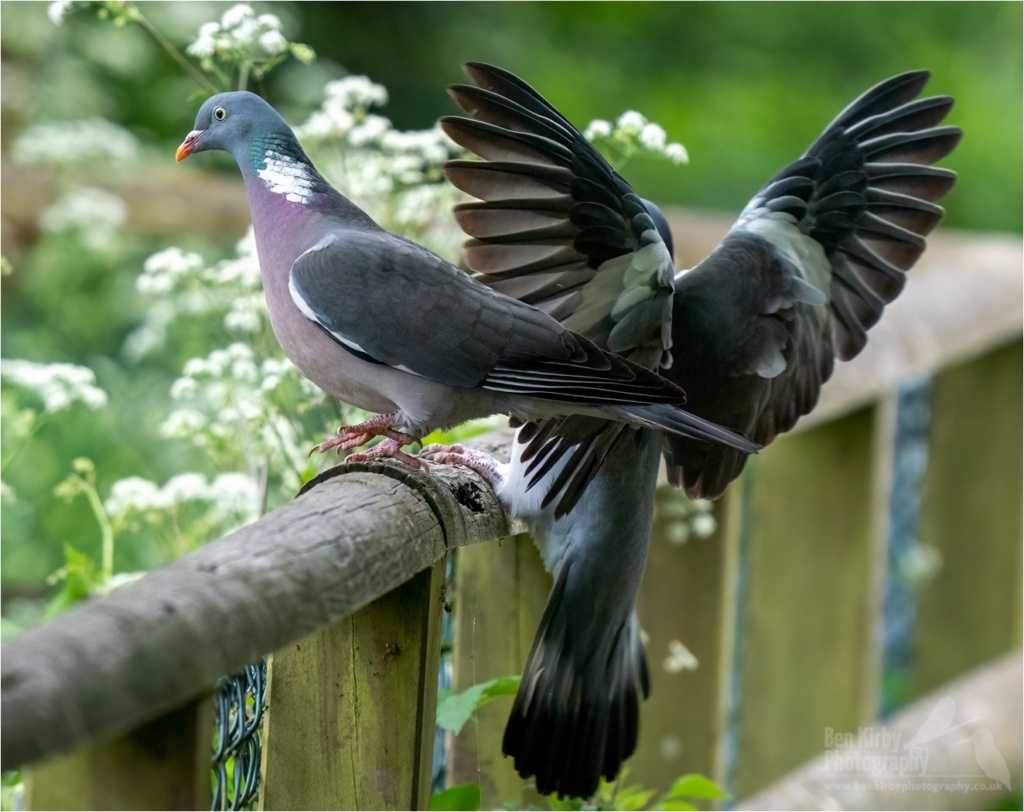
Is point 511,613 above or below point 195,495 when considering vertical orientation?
below

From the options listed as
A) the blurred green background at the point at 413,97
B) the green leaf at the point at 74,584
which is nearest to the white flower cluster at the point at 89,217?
the blurred green background at the point at 413,97

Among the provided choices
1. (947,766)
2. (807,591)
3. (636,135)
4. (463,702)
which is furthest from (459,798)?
(947,766)

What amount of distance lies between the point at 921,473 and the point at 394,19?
4.18 meters

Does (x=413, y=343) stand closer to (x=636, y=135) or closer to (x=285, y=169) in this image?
(x=285, y=169)

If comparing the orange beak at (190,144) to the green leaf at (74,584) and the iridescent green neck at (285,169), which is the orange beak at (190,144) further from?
the green leaf at (74,584)

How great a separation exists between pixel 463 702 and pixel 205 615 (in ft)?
2.29

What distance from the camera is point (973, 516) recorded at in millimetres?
3957

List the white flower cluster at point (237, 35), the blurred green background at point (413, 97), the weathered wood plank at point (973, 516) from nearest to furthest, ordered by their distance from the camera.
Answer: the white flower cluster at point (237, 35)
the weathered wood plank at point (973, 516)
the blurred green background at point (413, 97)

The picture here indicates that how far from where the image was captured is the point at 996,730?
3.52 m

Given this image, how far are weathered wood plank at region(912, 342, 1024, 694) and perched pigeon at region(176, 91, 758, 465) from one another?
8.18ft

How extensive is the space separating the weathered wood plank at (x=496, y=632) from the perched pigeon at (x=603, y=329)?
0.17 meters

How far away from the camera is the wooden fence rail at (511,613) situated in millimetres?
937

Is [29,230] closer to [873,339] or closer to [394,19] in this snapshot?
[394,19]

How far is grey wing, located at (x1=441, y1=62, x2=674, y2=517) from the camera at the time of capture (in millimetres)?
1776
